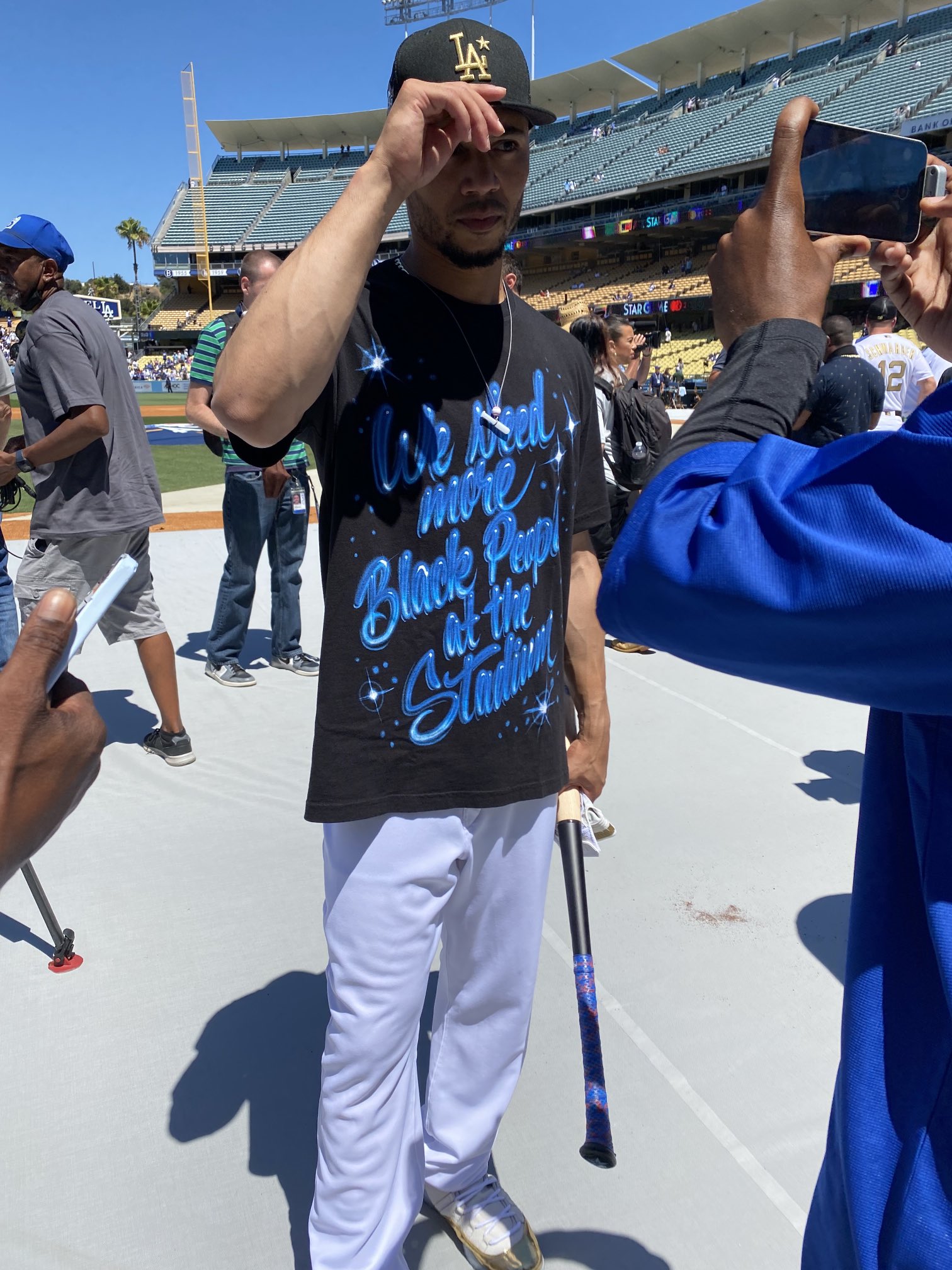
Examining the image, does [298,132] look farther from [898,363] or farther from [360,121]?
[898,363]

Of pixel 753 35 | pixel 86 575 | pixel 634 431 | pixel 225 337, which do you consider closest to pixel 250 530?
pixel 225 337

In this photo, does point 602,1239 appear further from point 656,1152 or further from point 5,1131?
point 5,1131

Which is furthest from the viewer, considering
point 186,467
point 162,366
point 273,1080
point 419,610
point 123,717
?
point 162,366

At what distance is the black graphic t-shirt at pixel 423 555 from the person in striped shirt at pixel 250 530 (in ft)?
10.3

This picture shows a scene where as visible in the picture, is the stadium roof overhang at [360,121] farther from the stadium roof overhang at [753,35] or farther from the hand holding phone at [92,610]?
the hand holding phone at [92,610]

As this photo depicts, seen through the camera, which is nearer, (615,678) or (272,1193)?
(272,1193)

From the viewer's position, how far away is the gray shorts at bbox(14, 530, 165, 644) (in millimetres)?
3660

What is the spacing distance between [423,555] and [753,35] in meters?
51.4

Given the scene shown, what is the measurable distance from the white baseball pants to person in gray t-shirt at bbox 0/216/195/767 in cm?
252

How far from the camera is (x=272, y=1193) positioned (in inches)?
73.4

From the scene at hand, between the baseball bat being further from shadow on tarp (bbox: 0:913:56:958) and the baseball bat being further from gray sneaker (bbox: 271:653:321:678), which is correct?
gray sneaker (bbox: 271:653:321:678)

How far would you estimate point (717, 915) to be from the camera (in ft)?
9.34

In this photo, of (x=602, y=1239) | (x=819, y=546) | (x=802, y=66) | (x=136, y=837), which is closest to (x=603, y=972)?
(x=602, y=1239)

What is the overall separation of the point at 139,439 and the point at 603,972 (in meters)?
2.87
